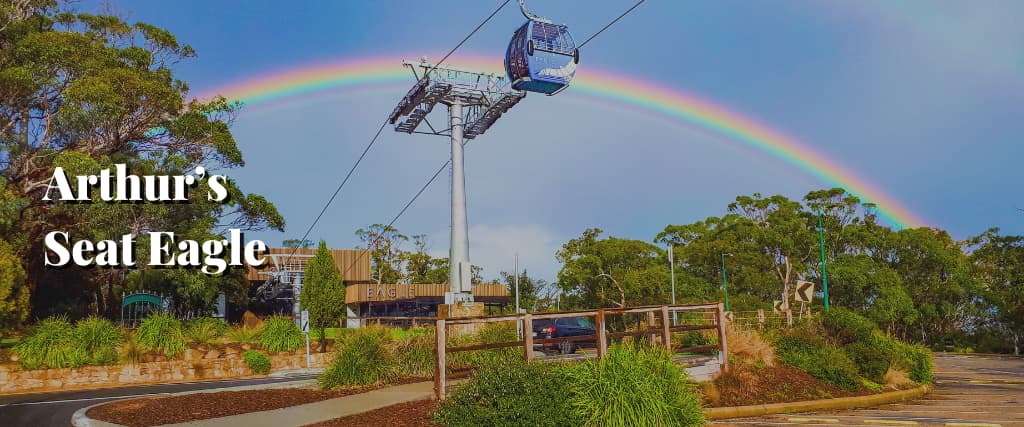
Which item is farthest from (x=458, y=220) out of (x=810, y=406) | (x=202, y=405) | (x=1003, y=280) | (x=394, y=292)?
(x=1003, y=280)

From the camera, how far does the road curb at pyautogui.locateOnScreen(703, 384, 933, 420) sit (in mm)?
12688

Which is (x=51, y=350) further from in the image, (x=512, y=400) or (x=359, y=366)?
(x=512, y=400)

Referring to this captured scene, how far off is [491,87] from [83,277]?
20756 mm

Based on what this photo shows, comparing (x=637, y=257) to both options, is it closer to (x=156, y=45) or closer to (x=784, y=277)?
(x=784, y=277)

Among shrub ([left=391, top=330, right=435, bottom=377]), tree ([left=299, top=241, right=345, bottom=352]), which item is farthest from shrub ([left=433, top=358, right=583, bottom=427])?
tree ([left=299, top=241, right=345, bottom=352])

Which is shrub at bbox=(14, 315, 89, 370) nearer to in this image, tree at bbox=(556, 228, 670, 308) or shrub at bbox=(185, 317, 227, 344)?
shrub at bbox=(185, 317, 227, 344)

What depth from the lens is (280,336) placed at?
26.2 meters

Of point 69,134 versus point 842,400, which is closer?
point 842,400

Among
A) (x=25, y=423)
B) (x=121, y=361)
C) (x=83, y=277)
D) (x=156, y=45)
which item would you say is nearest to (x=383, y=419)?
(x=25, y=423)

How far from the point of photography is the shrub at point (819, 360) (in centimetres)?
1507

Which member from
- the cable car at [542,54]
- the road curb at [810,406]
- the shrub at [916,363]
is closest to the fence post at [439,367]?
the road curb at [810,406]

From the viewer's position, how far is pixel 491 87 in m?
37.0

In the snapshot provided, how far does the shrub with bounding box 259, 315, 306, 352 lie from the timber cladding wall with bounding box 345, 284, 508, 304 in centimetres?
2641

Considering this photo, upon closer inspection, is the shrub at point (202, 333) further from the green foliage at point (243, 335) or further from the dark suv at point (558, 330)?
the dark suv at point (558, 330)
